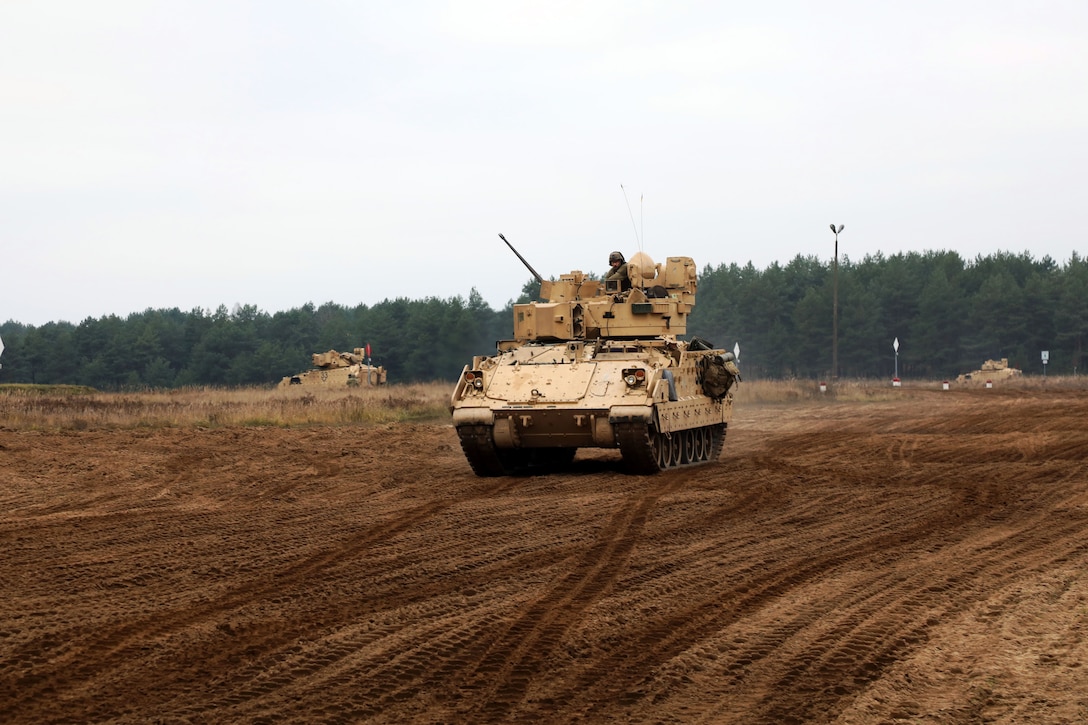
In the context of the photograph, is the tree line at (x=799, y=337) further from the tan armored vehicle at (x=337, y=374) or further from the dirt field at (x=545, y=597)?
the dirt field at (x=545, y=597)

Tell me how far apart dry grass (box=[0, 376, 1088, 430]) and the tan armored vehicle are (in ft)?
11.6

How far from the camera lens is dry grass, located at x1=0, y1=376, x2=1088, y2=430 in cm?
2695

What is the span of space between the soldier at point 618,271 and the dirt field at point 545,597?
13.7ft

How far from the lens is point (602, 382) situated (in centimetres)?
1739

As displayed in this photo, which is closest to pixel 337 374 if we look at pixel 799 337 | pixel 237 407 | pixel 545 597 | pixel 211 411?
pixel 237 407

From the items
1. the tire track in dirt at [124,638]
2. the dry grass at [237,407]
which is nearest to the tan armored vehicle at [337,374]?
the dry grass at [237,407]

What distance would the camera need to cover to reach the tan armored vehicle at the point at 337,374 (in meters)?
50.8

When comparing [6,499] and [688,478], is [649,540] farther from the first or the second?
[6,499]

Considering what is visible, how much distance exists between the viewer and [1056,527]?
12000 mm

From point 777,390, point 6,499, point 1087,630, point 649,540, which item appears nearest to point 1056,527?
point 649,540

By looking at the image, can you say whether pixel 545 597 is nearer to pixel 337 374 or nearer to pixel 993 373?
pixel 337 374

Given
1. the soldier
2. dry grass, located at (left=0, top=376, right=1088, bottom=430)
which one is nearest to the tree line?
dry grass, located at (left=0, top=376, right=1088, bottom=430)

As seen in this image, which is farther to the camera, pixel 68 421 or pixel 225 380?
pixel 225 380

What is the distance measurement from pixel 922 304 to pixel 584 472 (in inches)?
2631
